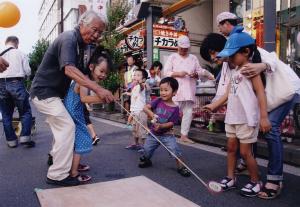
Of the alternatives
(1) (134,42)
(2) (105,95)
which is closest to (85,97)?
(2) (105,95)

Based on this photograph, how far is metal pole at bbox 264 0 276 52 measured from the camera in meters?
5.57

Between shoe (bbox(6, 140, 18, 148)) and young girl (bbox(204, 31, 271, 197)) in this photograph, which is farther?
shoe (bbox(6, 140, 18, 148))

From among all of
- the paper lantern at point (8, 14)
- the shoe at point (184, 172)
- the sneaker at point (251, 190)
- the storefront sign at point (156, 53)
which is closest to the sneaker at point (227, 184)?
the sneaker at point (251, 190)

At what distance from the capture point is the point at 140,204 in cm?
355

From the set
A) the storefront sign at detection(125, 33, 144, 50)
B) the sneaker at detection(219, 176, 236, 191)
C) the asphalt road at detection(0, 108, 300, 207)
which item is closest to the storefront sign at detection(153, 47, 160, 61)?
the storefront sign at detection(125, 33, 144, 50)

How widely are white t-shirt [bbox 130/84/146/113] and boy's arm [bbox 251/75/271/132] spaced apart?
3010 mm

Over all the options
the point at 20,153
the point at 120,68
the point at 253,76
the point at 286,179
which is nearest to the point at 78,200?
the point at 253,76

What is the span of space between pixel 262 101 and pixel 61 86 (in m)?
2.16

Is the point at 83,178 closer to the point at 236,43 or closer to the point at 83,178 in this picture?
the point at 83,178

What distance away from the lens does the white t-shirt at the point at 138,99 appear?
6.48 meters

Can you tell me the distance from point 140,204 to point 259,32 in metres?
8.05

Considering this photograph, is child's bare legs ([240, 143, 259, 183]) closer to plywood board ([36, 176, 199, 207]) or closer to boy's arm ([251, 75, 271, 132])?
boy's arm ([251, 75, 271, 132])

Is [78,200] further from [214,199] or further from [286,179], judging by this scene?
[286,179]

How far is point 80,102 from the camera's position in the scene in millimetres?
4414
